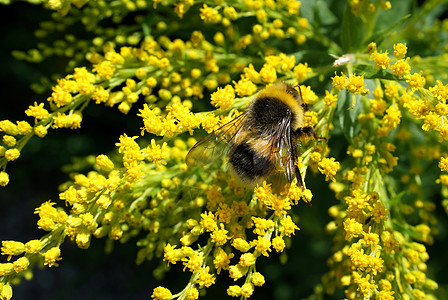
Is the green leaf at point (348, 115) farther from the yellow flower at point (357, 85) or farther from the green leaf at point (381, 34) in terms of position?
the green leaf at point (381, 34)

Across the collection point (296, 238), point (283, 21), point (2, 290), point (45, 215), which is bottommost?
point (296, 238)

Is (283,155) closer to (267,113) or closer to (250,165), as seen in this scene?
(250,165)

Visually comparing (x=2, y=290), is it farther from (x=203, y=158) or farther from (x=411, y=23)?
(x=411, y=23)

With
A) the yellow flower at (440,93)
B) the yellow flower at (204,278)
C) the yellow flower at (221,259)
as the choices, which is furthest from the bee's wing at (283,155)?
the yellow flower at (440,93)

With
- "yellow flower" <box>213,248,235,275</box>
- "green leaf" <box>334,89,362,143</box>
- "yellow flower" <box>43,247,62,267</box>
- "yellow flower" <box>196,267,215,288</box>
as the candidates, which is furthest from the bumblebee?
"yellow flower" <box>43,247,62,267</box>

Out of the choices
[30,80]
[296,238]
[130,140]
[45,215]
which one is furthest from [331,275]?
[30,80]

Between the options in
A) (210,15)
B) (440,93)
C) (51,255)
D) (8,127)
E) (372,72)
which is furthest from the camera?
(210,15)

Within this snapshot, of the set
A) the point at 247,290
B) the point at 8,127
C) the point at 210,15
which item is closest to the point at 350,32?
the point at 210,15
